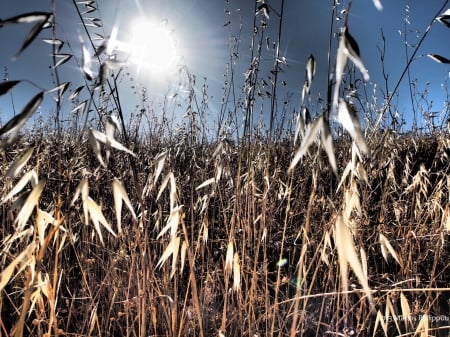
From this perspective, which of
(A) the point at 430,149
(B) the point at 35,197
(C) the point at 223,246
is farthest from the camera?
(A) the point at 430,149

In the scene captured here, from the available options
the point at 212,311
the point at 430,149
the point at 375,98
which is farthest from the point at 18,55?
the point at 430,149

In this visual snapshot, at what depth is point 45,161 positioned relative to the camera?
2.17 metres

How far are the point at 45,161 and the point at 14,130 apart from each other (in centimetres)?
175

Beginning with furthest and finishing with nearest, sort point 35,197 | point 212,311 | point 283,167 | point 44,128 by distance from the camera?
point 44,128 < point 283,167 < point 212,311 < point 35,197

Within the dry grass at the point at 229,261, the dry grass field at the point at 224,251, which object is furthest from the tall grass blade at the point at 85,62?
the dry grass at the point at 229,261

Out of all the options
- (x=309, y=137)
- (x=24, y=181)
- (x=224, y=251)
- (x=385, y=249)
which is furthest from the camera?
(x=224, y=251)

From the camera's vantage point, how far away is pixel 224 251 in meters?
1.79

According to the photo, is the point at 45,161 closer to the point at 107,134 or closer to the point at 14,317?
the point at 14,317

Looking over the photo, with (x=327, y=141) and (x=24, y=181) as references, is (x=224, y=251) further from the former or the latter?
(x=327, y=141)

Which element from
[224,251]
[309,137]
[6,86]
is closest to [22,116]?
[6,86]

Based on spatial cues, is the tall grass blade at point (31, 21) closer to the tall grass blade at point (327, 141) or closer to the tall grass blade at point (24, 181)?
the tall grass blade at point (24, 181)

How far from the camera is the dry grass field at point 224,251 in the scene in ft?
2.15

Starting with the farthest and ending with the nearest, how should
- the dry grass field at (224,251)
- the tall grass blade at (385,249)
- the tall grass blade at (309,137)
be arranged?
1. the tall grass blade at (385,249)
2. the dry grass field at (224,251)
3. the tall grass blade at (309,137)

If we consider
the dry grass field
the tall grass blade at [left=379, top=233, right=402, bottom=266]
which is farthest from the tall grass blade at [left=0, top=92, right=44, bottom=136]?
the tall grass blade at [left=379, top=233, right=402, bottom=266]
